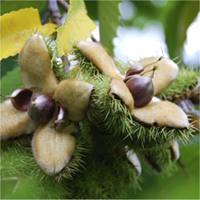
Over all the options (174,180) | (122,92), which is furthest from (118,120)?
(174,180)

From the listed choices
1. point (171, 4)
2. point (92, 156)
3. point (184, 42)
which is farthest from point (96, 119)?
point (171, 4)

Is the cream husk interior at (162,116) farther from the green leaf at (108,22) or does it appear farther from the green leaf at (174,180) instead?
the green leaf at (108,22)

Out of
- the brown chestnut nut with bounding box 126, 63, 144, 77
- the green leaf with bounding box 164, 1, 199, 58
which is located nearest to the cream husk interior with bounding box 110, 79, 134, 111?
the brown chestnut nut with bounding box 126, 63, 144, 77

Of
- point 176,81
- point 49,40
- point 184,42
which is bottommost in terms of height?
point 184,42

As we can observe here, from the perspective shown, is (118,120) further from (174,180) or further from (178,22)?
(178,22)

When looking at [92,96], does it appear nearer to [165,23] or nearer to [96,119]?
[96,119]

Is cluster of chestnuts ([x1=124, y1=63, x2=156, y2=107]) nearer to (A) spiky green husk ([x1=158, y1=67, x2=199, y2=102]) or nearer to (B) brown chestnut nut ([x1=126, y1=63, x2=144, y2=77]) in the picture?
(B) brown chestnut nut ([x1=126, y1=63, x2=144, y2=77])
